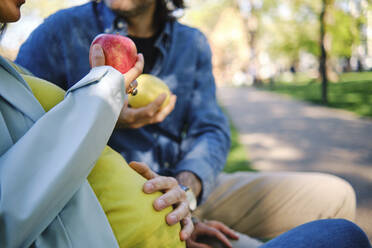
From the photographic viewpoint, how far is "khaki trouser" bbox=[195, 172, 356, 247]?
7.00 feet

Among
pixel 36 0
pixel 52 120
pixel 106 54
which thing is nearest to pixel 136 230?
pixel 52 120

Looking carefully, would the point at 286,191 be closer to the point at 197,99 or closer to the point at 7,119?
the point at 197,99

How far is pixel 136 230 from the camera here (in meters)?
1.10

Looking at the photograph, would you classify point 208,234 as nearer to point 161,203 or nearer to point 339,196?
point 161,203

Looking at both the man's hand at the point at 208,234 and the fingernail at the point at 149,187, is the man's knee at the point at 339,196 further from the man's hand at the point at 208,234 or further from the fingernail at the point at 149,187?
the fingernail at the point at 149,187

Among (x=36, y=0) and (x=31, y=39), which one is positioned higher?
(x=31, y=39)

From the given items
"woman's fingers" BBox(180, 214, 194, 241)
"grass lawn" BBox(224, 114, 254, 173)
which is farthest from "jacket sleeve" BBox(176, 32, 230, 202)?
"grass lawn" BBox(224, 114, 254, 173)

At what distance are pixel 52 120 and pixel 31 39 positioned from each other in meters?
1.53

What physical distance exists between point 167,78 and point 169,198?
1.28 metres

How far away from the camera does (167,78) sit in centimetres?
238

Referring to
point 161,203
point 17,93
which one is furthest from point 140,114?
point 17,93

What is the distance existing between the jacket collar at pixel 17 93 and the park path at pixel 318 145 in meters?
2.97

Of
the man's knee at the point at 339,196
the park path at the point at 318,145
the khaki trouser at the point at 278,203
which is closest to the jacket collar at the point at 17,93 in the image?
the khaki trouser at the point at 278,203

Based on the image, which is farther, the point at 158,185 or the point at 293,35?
the point at 293,35
